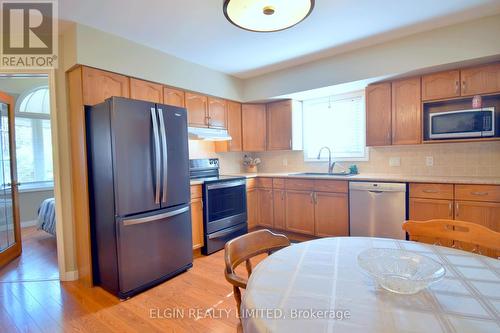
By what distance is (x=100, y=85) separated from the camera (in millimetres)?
2482

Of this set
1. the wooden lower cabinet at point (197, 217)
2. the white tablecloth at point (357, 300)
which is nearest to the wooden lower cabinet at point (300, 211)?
the wooden lower cabinet at point (197, 217)

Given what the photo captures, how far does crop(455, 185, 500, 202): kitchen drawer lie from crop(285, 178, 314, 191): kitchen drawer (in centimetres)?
153

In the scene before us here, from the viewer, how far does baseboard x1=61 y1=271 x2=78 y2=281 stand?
8.46ft

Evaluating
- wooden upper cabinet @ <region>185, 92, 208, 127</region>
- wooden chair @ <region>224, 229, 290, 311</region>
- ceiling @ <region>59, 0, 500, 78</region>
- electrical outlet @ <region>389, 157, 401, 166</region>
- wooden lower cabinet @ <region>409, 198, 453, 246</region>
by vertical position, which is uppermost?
ceiling @ <region>59, 0, 500, 78</region>

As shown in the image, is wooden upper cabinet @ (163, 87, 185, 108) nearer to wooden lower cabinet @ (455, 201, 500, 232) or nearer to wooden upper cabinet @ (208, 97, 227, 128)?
wooden upper cabinet @ (208, 97, 227, 128)

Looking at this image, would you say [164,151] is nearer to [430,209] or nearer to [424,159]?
[430,209]

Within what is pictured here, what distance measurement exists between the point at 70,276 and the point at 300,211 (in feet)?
8.94

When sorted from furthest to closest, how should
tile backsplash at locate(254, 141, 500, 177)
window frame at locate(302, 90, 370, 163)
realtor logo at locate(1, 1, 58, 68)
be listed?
window frame at locate(302, 90, 370, 163), tile backsplash at locate(254, 141, 500, 177), realtor logo at locate(1, 1, 58, 68)

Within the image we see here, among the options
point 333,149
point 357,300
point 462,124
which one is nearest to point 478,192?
point 462,124

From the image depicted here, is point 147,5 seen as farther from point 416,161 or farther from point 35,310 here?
point 416,161

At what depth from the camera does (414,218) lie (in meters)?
2.75

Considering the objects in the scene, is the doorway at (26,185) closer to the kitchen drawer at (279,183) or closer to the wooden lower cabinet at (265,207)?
the wooden lower cabinet at (265,207)

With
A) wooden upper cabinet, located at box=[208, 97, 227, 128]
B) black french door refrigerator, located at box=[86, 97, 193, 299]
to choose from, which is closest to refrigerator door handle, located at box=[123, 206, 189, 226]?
black french door refrigerator, located at box=[86, 97, 193, 299]

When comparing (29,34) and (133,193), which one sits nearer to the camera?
(133,193)
